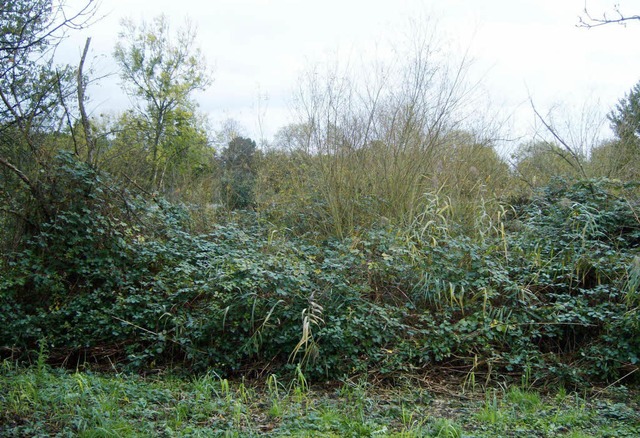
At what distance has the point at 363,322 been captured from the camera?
490cm

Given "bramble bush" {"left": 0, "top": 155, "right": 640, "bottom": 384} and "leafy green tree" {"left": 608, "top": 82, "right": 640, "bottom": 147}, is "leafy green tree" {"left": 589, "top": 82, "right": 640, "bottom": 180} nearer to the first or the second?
"leafy green tree" {"left": 608, "top": 82, "right": 640, "bottom": 147}

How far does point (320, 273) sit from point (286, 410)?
5.92 feet

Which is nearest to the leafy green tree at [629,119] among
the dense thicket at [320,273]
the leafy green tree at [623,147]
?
the leafy green tree at [623,147]

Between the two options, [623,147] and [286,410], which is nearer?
[286,410]

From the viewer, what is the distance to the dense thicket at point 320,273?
4844mm

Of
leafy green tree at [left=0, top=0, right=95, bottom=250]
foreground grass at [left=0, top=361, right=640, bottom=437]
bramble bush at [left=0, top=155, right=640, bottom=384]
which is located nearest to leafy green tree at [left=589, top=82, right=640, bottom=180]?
bramble bush at [left=0, top=155, right=640, bottom=384]

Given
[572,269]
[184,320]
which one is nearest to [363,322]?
[184,320]

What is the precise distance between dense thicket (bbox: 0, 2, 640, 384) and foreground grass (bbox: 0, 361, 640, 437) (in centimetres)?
43

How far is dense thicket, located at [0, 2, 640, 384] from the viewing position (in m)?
4.84

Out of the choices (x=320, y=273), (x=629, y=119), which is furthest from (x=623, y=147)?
(x=320, y=273)

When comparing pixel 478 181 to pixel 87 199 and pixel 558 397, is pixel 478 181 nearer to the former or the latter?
pixel 558 397

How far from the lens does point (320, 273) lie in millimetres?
5375

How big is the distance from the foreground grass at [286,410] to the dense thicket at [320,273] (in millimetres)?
426

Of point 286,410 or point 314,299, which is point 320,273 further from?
point 286,410
